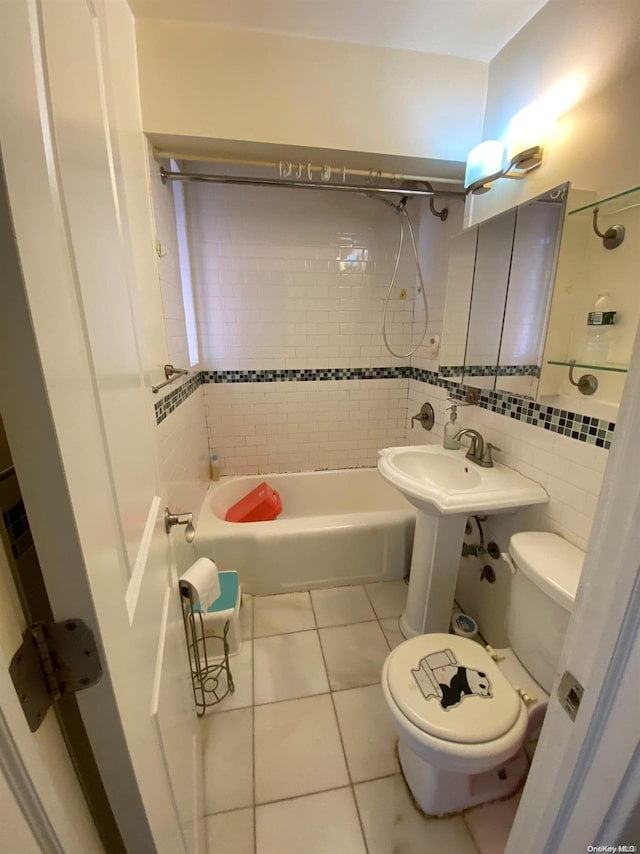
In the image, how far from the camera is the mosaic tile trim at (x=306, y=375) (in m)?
2.30

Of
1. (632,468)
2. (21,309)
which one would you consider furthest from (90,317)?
(632,468)

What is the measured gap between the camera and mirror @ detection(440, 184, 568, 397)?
1276mm

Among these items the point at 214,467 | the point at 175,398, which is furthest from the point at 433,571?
the point at 214,467

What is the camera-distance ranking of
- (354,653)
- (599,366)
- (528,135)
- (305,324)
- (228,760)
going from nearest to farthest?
(599,366), (228,760), (528,135), (354,653), (305,324)

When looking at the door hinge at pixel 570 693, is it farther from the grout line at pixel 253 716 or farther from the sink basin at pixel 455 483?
the grout line at pixel 253 716

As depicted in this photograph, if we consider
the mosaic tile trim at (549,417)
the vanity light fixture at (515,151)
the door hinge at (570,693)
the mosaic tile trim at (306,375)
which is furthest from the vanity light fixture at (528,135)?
the door hinge at (570,693)

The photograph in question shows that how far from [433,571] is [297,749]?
0.82 m

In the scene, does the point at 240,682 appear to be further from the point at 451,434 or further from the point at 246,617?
the point at 451,434

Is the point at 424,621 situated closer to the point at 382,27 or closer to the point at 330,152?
the point at 330,152

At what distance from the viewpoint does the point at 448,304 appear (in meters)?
1.95

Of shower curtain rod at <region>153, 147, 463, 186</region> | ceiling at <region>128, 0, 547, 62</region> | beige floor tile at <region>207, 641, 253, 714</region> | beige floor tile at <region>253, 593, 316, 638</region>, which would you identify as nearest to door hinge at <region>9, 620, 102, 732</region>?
beige floor tile at <region>207, 641, 253, 714</region>

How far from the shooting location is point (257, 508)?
2182 mm

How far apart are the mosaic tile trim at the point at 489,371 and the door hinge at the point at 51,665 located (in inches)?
57.1

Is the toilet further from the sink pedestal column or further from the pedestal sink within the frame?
→ the sink pedestal column
